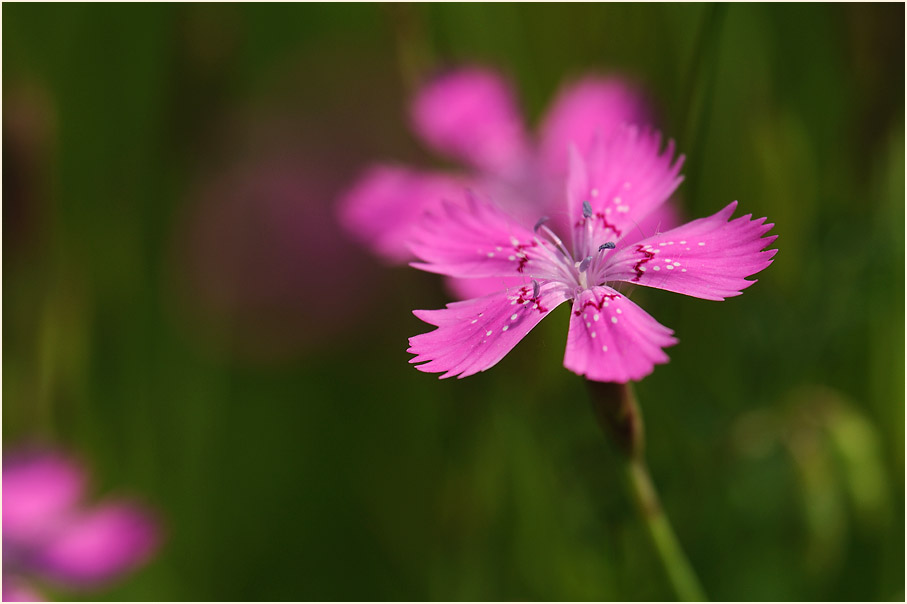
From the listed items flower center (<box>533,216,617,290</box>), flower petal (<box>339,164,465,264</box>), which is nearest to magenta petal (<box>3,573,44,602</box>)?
flower petal (<box>339,164,465,264</box>)

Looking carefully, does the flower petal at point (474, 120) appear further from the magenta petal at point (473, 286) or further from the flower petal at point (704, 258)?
the flower petal at point (704, 258)

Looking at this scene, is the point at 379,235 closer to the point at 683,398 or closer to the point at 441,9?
the point at 683,398

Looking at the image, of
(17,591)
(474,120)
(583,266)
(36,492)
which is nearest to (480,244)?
(583,266)

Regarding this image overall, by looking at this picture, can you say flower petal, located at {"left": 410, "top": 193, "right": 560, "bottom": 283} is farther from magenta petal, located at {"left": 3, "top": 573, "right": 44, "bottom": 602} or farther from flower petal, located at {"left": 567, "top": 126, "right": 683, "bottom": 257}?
magenta petal, located at {"left": 3, "top": 573, "right": 44, "bottom": 602}

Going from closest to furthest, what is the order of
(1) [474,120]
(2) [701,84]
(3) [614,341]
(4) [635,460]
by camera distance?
(3) [614,341] < (4) [635,460] < (2) [701,84] < (1) [474,120]

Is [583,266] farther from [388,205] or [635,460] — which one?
[388,205]

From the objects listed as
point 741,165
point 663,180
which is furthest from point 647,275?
point 741,165
